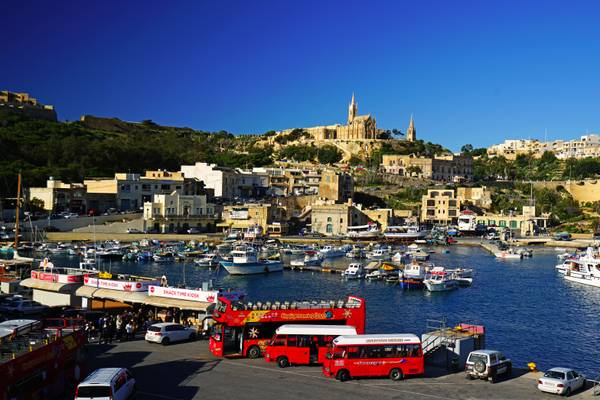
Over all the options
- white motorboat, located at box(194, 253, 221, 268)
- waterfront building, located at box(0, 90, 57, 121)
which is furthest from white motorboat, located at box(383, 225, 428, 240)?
waterfront building, located at box(0, 90, 57, 121)

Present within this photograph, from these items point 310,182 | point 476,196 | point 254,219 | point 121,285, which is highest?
point 310,182

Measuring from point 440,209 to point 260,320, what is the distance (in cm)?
6753

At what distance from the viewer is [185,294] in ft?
66.5

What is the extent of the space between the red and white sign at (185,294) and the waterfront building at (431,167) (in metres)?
88.9

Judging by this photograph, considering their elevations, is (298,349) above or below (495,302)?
above

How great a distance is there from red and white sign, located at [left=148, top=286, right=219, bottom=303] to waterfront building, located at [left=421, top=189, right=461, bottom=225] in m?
63.7

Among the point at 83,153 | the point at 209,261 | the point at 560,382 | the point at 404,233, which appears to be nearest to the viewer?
the point at 560,382

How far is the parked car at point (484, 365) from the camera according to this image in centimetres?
1420

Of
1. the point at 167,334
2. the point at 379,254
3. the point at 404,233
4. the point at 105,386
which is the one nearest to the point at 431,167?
the point at 404,233

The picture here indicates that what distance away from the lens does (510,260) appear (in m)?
53.6

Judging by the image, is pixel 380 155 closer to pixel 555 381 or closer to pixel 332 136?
pixel 332 136

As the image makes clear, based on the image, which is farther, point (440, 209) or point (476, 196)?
point (476, 196)

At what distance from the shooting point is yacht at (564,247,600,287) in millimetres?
39969

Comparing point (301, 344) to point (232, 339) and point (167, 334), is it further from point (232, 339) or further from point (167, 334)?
point (167, 334)
